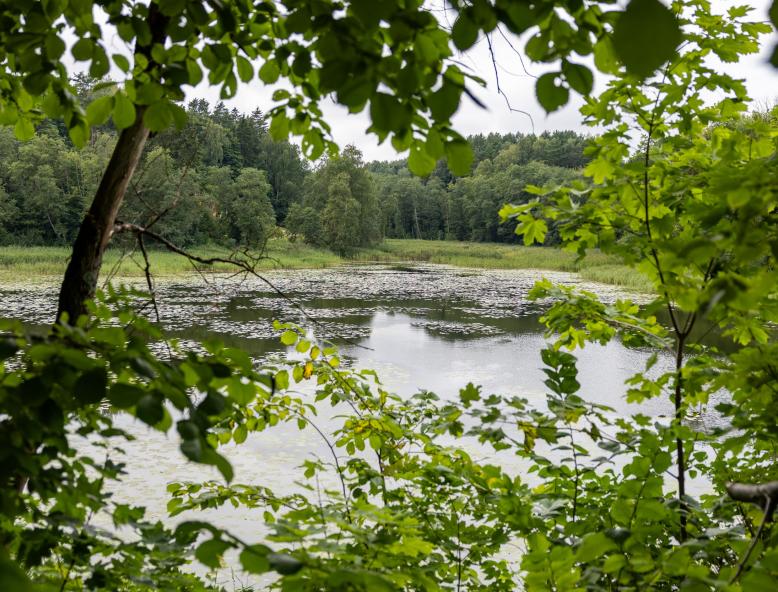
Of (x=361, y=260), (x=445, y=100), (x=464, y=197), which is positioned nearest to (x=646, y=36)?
(x=445, y=100)

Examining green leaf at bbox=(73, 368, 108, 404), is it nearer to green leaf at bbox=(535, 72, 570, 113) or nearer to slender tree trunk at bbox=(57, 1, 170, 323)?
green leaf at bbox=(535, 72, 570, 113)

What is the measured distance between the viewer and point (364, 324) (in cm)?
1209

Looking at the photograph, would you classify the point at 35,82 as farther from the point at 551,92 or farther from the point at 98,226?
the point at 551,92

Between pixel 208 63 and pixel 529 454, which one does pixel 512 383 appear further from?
pixel 208 63

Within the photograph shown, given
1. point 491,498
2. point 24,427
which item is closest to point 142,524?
point 24,427

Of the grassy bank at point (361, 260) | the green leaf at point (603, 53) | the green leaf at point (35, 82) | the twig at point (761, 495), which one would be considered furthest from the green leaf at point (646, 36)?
the grassy bank at point (361, 260)

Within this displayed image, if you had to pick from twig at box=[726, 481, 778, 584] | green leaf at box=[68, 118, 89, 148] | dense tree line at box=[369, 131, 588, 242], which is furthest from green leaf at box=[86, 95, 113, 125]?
dense tree line at box=[369, 131, 588, 242]

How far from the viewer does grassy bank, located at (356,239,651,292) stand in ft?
69.2

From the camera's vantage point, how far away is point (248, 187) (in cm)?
2508

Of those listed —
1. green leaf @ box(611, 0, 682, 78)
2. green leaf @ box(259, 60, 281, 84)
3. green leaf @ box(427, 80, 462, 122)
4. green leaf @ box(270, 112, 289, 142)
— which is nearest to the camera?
green leaf @ box(611, 0, 682, 78)

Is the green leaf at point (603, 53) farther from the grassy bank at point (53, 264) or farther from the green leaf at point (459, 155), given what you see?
the grassy bank at point (53, 264)

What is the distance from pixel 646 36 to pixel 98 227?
4.82 ft

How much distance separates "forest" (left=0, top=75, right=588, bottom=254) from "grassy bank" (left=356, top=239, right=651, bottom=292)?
2.22 meters

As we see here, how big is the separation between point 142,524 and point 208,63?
3.48 ft
